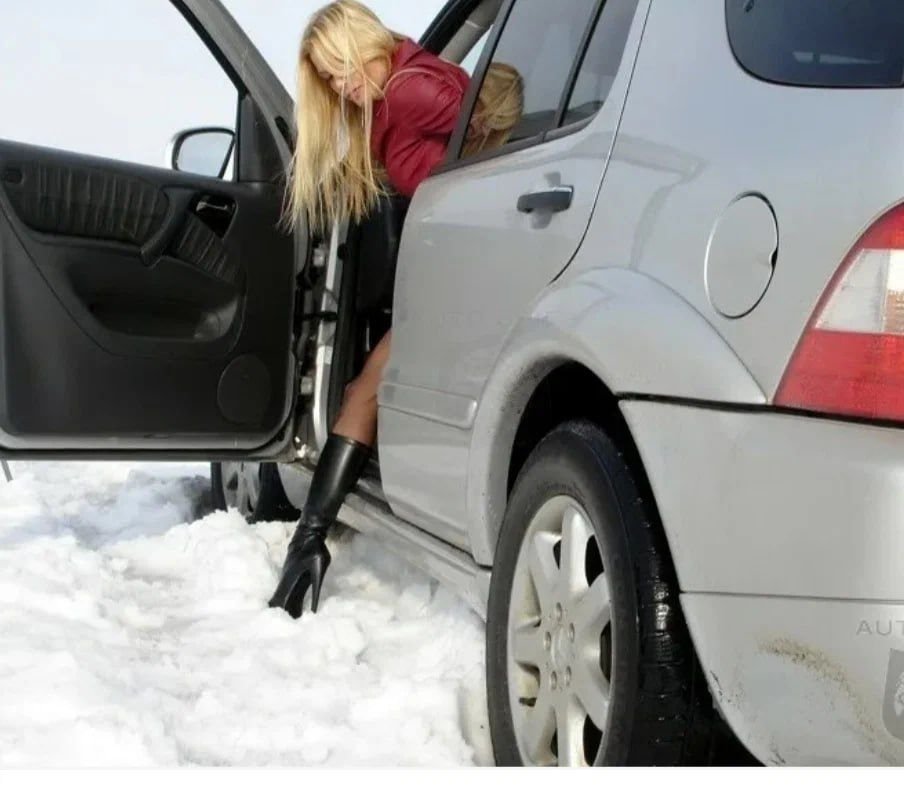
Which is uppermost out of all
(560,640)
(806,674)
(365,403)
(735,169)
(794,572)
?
(735,169)

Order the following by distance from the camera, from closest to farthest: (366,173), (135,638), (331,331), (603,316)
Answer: (603,316)
(135,638)
(366,173)
(331,331)

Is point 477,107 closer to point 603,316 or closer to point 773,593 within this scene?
point 603,316

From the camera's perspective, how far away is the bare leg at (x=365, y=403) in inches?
148

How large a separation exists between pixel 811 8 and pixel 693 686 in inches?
40.5

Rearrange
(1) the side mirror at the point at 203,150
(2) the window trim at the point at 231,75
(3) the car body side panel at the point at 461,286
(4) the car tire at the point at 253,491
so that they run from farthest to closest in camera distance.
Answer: (4) the car tire at the point at 253,491 < (1) the side mirror at the point at 203,150 < (2) the window trim at the point at 231,75 < (3) the car body side panel at the point at 461,286

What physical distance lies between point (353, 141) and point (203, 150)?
106 centimetres

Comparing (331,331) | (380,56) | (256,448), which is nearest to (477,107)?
(380,56)

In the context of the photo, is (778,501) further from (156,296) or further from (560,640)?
(156,296)

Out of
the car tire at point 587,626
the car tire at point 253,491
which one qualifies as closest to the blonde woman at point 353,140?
the car tire at point 253,491

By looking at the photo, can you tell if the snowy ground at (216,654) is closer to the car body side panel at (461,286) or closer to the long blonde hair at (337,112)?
the car body side panel at (461,286)

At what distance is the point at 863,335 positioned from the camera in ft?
5.31

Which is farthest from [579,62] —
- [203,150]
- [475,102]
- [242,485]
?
[242,485]

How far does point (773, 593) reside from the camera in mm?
1672

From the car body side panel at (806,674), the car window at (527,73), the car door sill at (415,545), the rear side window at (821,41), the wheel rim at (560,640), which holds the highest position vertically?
the rear side window at (821,41)
